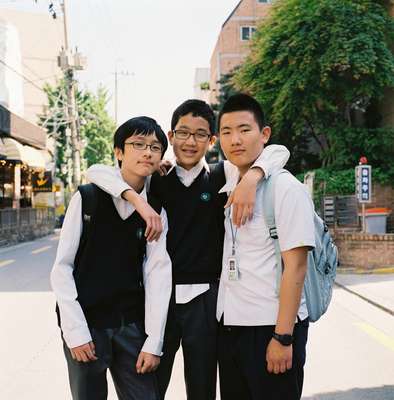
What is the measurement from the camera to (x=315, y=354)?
5.78m

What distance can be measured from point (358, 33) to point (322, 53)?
1188mm

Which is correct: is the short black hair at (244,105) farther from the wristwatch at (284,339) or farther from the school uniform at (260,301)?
the wristwatch at (284,339)

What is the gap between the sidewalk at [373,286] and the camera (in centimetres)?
872

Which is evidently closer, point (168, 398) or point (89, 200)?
point (89, 200)

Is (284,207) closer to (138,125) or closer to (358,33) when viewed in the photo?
(138,125)

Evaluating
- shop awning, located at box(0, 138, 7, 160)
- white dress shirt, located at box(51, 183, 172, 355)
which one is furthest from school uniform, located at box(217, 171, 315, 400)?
shop awning, located at box(0, 138, 7, 160)

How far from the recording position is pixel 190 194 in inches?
120

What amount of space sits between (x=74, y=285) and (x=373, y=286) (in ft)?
29.1

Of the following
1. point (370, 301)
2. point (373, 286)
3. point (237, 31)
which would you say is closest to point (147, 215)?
point (370, 301)

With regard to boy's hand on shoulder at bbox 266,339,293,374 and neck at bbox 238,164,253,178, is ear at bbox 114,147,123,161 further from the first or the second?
boy's hand on shoulder at bbox 266,339,293,374

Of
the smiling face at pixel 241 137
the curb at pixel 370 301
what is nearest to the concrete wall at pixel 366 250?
the curb at pixel 370 301

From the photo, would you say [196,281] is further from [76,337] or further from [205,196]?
[76,337]

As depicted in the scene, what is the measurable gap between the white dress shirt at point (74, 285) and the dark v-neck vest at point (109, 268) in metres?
0.05

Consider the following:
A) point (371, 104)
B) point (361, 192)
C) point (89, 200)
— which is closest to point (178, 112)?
point (89, 200)
